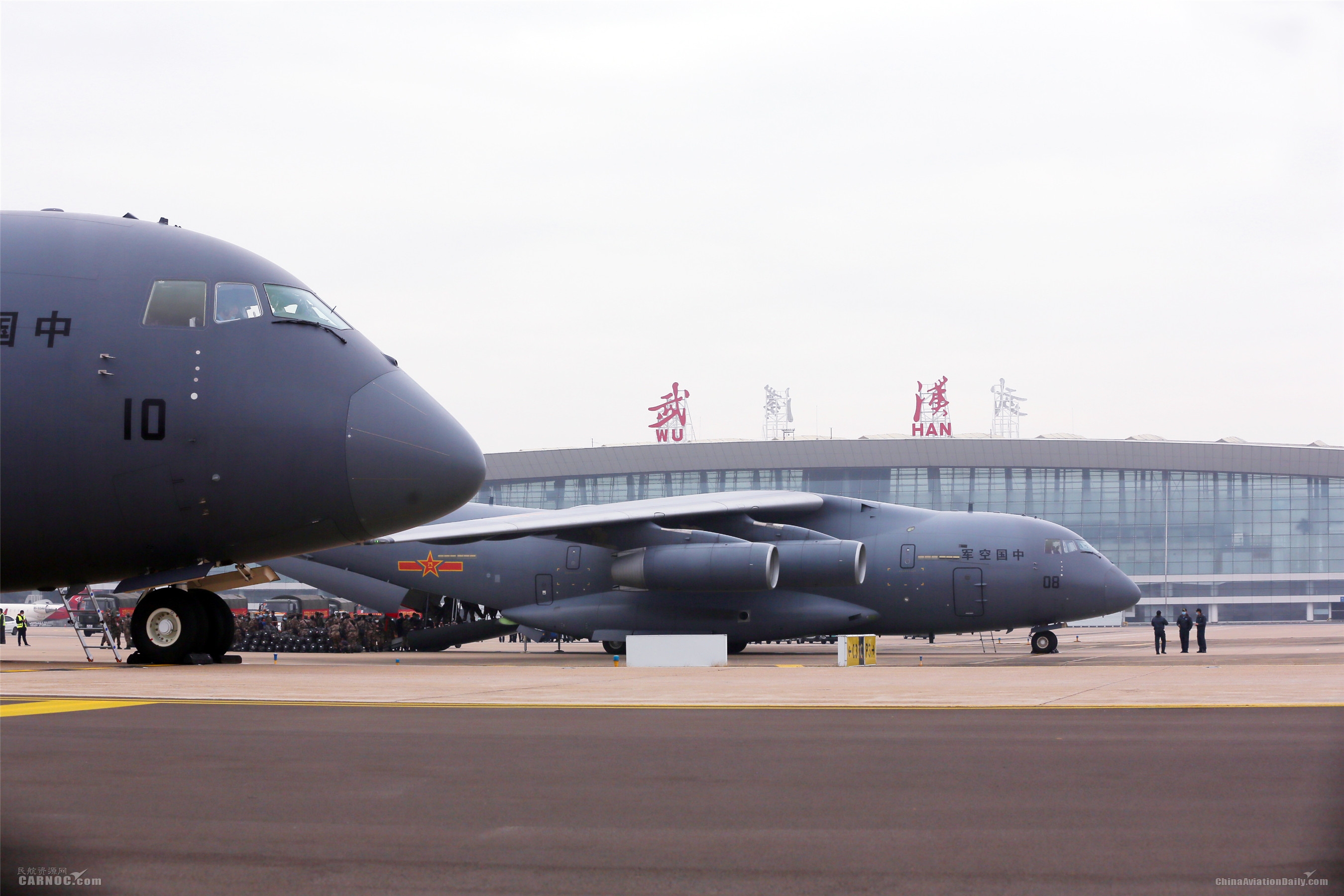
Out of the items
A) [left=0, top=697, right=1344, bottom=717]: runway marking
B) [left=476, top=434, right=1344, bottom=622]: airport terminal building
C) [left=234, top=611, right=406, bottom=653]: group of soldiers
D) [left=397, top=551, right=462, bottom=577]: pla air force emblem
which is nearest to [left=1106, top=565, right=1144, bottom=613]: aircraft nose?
[left=397, top=551, right=462, bottom=577]: pla air force emblem

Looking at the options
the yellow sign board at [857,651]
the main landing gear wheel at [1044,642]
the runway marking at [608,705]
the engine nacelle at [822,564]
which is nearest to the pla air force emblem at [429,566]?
the engine nacelle at [822,564]

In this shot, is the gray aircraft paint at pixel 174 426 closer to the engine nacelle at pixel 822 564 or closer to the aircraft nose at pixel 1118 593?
the engine nacelle at pixel 822 564

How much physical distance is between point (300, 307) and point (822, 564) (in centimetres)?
1470

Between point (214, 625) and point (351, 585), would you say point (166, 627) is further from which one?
point (351, 585)

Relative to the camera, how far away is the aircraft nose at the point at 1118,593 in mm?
27078

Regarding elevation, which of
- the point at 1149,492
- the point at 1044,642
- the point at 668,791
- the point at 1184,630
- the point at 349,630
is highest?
the point at 1149,492

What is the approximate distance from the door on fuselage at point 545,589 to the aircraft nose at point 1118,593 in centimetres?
1253

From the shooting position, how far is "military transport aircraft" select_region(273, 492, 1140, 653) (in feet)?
83.9

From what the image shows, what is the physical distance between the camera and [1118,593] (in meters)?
27.2

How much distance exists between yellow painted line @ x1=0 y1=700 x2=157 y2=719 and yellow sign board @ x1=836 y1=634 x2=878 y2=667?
12091mm

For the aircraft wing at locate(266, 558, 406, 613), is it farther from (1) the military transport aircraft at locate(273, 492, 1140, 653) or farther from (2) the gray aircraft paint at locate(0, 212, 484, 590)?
(2) the gray aircraft paint at locate(0, 212, 484, 590)

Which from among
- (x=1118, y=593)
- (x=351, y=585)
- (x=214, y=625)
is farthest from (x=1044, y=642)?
(x=214, y=625)

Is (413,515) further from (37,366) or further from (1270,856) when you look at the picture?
(1270,856)

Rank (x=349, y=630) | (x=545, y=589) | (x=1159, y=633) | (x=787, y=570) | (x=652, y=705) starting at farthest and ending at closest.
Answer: (x=349, y=630), (x=1159, y=633), (x=545, y=589), (x=787, y=570), (x=652, y=705)
